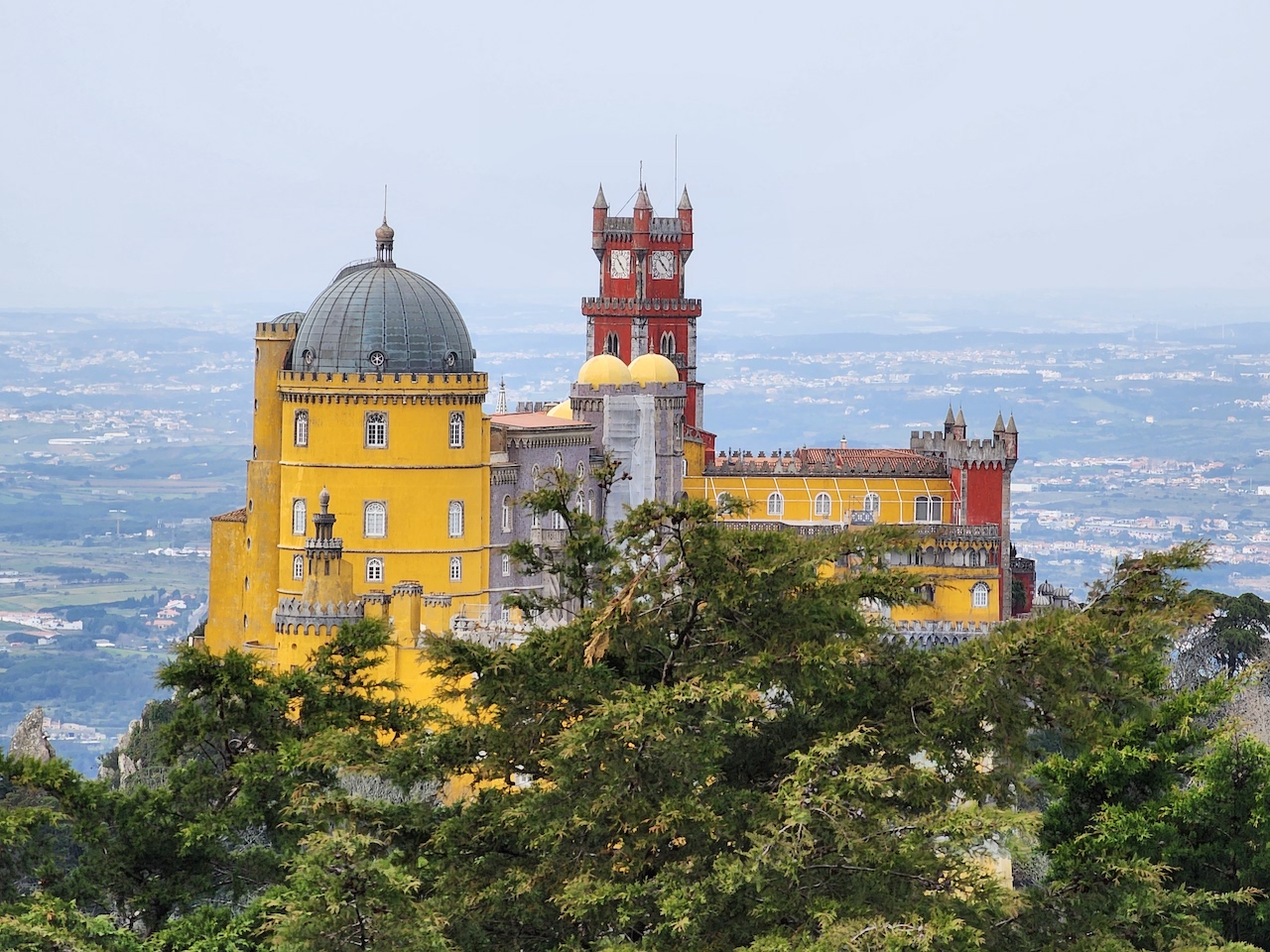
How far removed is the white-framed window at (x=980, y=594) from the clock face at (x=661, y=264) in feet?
90.7

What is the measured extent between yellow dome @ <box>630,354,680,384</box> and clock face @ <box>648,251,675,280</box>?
20.8m

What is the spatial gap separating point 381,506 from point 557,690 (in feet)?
139

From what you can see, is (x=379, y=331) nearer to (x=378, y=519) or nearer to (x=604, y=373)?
(x=378, y=519)

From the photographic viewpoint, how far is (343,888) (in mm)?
33625

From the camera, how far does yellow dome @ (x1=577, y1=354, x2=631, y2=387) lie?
3558 inches

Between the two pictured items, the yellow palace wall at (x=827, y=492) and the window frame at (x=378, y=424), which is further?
the yellow palace wall at (x=827, y=492)

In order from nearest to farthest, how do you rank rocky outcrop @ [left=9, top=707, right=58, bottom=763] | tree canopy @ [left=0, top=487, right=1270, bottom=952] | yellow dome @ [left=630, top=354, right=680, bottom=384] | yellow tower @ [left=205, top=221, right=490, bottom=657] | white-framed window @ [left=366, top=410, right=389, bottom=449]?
tree canopy @ [left=0, top=487, right=1270, bottom=952] → yellow tower @ [left=205, top=221, right=490, bottom=657] → white-framed window @ [left=366, top=410, right=389, bottom=449] → rocky outcrop @ [left=9, top=707, right=58, bottom=763] → yellow dome @ [left=630, top=354, right=680, bottom=384]

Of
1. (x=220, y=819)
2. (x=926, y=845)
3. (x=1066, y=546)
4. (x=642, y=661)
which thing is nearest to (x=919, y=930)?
(x=926, y=845)

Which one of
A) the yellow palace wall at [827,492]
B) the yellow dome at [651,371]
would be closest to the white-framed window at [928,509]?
the yellow palace wall at [827,492]

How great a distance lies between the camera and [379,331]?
78.3m

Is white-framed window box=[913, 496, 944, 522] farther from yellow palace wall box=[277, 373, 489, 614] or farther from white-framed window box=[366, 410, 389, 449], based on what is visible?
white-framed window box=[366, 410, 389, 449]

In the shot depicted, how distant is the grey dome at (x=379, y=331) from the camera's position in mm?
78125

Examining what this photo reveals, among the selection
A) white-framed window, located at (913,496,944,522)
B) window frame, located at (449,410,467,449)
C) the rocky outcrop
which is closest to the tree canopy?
window frame, located at (449,410,467,449)

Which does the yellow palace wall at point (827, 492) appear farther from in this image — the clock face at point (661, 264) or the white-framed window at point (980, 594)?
the clock face at point (661, 264)
